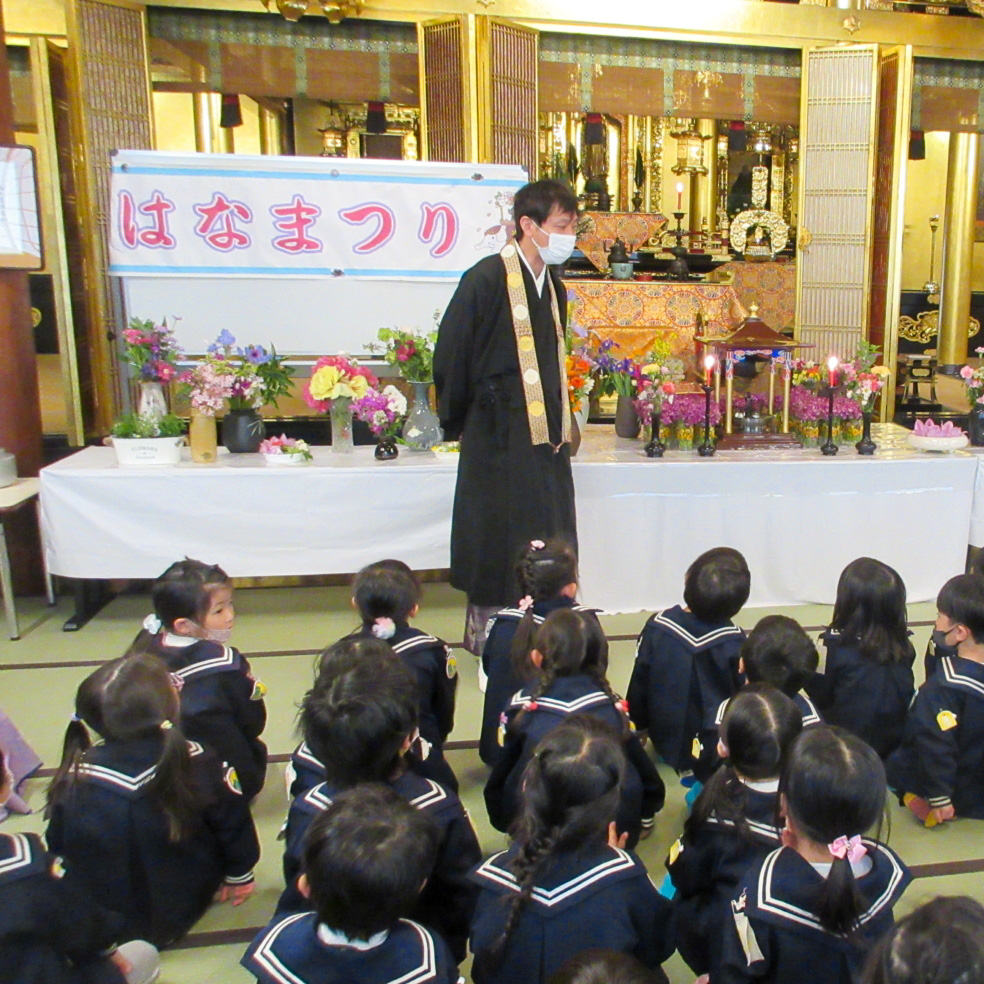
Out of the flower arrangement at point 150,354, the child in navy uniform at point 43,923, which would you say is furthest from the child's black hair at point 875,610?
the flower arrangement at point 150,354

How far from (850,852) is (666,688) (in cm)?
122

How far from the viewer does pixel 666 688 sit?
8.47 ft

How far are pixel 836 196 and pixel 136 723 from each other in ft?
20.8

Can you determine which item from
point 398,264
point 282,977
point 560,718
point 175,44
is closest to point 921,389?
point 398,264

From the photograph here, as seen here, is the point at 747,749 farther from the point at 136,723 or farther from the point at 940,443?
the point at 940,443

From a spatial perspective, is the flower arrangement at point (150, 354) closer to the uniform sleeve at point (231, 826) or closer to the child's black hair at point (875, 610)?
the uniform sleeve at point (231, 826)

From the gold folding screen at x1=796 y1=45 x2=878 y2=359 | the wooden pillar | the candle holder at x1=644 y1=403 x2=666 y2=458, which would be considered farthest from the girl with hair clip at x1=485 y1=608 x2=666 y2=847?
the gold folding screen at x1=796 y1=45 x2=878 y2=359

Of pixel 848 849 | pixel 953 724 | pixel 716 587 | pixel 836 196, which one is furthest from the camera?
pixel 836 196

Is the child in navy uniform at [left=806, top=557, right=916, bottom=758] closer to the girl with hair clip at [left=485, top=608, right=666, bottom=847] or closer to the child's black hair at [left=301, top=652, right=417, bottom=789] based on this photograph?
the girl with hair clip at [left=485, top=608, right=666, bottom=847]

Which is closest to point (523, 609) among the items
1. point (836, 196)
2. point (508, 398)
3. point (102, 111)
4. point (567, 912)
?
point (508, 398)

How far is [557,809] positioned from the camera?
4.73 feet

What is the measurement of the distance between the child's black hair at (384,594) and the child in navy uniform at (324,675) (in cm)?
34

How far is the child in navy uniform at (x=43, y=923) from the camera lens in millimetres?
1364

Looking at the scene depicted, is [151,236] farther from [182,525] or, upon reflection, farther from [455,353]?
[455,353]
